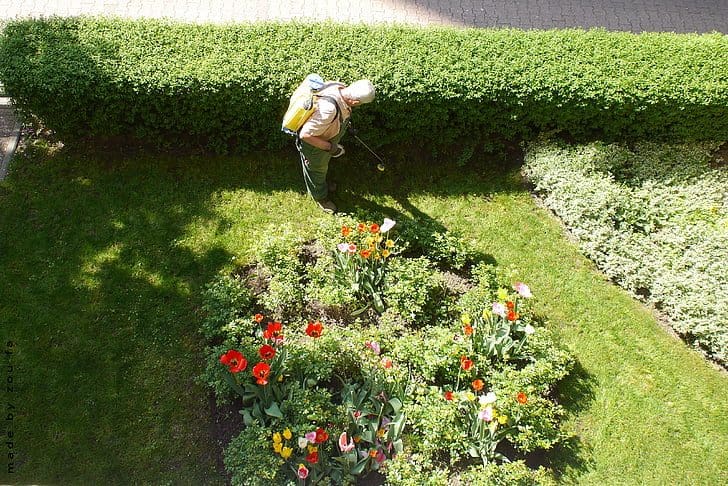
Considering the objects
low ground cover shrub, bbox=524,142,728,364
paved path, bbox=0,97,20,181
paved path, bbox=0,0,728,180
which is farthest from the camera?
paved path, bbox=0,0,728,180

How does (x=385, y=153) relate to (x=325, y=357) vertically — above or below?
above

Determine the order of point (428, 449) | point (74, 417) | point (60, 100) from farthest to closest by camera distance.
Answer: point (60, 100) → point (74, 417) → point (428, 449)

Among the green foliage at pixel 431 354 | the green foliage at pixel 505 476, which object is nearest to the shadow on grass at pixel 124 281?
the green foliage at pixel 431 354

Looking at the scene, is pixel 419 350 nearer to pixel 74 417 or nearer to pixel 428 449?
pixel 428 449

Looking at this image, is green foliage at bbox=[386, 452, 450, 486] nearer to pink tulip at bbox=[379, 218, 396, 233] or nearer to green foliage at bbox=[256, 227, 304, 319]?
green foliage at bbox=[256, 227, 304, 319]

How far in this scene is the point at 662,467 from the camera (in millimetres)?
5016

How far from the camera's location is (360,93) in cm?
502

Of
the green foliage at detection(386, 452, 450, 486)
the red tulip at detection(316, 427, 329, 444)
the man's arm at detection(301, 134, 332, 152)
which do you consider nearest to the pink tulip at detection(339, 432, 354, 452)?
the red tulip at detection(316, 427, 329, 444)

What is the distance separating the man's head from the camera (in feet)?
16.4

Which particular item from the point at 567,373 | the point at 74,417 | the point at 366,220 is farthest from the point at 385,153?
the point at 74,417

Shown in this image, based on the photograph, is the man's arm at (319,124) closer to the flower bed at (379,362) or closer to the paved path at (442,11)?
the flower bed at (379,362)

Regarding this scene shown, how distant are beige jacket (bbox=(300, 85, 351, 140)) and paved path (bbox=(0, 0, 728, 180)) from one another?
2.99 meters

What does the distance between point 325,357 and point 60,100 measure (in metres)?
4.15

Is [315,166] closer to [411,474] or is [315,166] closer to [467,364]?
[467,364]
